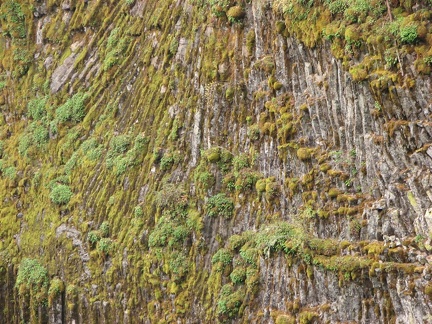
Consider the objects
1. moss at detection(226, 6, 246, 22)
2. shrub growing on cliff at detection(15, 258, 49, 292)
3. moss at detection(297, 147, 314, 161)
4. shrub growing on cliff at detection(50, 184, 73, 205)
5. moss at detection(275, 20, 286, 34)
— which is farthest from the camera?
shrub growing on cliff at detection(50, 184, 73, 205)

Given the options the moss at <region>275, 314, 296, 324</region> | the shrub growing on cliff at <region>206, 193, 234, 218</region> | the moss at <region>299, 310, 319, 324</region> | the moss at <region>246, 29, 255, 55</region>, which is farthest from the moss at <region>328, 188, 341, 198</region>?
the moss at <region>246, 29, 255, 55</region>

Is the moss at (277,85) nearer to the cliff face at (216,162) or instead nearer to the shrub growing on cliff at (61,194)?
the cliff face at (216,162)

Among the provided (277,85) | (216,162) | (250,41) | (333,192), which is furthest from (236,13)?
(333,192)

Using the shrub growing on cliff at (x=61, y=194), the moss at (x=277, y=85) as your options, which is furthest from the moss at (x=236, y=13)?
the shrub growing on cliff at (x=61, y=194)

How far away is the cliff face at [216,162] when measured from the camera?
35.5 ft

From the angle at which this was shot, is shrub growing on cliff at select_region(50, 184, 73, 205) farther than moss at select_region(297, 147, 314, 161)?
Yes

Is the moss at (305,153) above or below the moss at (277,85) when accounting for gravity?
below

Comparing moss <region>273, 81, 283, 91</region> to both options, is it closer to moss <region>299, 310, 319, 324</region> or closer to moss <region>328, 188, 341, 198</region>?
moss <region>328, 188, 341, 198</region>

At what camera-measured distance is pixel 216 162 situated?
47.4ft

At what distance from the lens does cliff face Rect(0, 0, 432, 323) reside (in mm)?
10828

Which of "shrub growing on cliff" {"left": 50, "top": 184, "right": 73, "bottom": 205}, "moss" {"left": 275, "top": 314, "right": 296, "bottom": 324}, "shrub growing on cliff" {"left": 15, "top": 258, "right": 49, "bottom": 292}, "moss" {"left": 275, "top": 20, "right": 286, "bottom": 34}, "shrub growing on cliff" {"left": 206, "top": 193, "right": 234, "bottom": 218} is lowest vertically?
"moss" {"left": 275, "top": 314, "right": 296, "bottom": 324}

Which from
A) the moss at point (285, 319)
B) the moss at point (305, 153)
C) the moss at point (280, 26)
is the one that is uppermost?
the moss at point (280, 26)

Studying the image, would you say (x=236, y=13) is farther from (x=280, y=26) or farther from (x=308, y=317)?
(x=308, y=317)

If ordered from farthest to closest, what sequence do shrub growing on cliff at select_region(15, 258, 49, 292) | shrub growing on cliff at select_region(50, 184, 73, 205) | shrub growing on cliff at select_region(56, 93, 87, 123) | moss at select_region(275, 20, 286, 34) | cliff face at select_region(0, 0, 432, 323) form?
shrub growing on cliff at select_region(56, 93, 87, 123) < shrub growing on cliff at select_region(50, 184, 73, 205) < shrub growing on cliff at select_region(15, 258, 49, 292) < moss at select_region(275, 20, 286, 34) < cliff face at select_region(0, 0, 432, 323)
